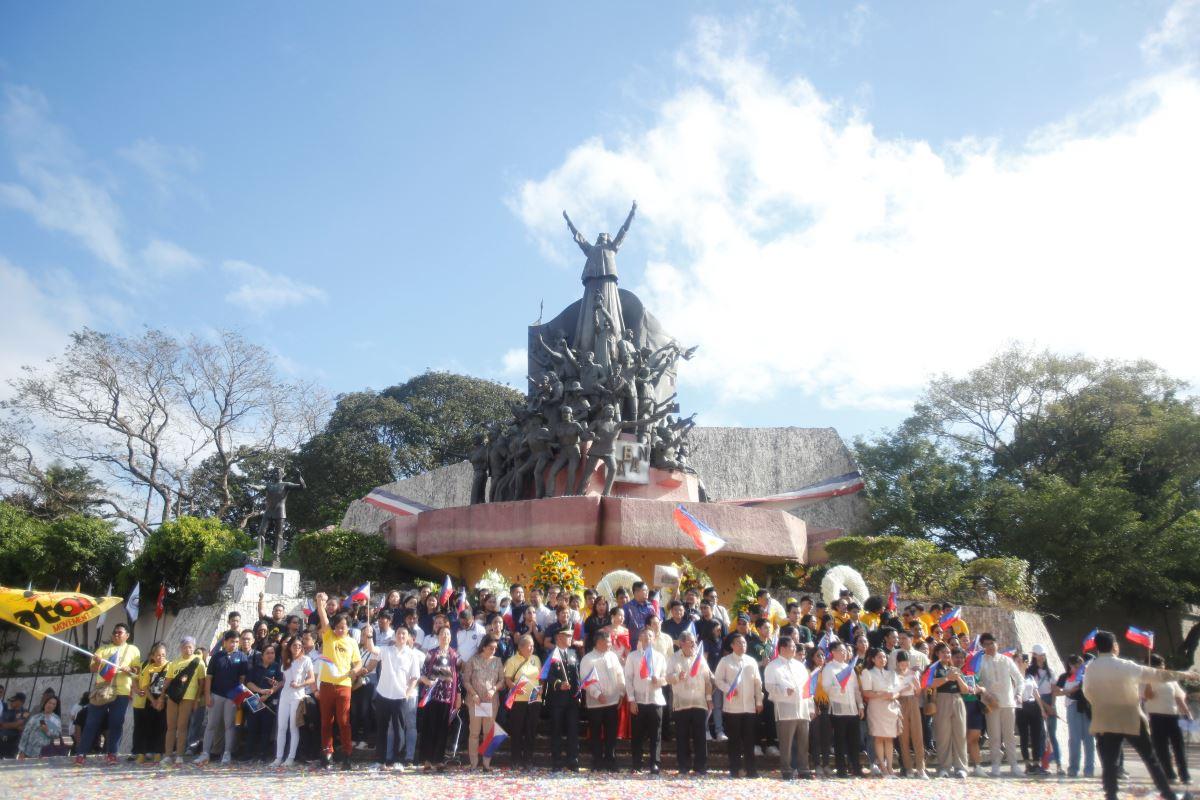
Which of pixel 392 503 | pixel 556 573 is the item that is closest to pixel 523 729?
pixel 556 573

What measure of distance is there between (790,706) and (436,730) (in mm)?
3099

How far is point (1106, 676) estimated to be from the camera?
6.43m

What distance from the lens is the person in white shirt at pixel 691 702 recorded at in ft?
26.3

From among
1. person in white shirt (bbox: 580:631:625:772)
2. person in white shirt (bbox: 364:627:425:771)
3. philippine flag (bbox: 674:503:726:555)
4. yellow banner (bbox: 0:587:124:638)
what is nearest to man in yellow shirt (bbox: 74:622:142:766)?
yellow banner (bbox: 0:587:124:638)

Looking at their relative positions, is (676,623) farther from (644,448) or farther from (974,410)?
(974,410)

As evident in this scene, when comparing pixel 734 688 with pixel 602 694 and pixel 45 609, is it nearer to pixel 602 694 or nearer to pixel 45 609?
pixel 602 694

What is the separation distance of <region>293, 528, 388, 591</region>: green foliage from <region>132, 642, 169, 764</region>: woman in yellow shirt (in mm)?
9059

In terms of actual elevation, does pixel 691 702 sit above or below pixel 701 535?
below

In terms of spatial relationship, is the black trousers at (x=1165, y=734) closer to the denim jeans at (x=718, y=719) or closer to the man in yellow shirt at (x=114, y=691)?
the denim jeans at (x=718, y=719)

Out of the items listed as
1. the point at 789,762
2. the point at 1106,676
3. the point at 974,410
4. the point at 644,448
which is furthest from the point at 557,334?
the point at 1106,676

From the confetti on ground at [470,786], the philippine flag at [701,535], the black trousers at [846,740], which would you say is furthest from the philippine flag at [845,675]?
the philippine flag at [701,535]

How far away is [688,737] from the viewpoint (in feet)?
26.9

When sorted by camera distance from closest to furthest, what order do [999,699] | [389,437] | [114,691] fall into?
[999,699]
[114,691]
[389,437]

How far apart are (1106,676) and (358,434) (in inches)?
1276
